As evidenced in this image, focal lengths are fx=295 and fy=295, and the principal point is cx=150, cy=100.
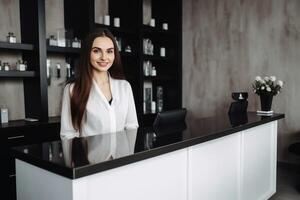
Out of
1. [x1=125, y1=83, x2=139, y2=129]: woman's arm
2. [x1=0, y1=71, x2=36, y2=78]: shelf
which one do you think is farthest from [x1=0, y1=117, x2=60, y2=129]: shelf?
[x1=125, y1=83, x2=139, y2=129]: woman's arm

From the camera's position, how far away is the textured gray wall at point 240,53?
13.0 ft

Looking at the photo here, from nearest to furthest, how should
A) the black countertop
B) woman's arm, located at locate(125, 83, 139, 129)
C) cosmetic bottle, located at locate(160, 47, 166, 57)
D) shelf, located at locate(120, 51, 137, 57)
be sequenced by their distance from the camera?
the black countertop → woman's arm, located at locate(125, 83, 139, 129) → shelf, located at locate(120, 51, 137, 57) → cosmetic bottle, located at locate(160, 47, 166, 57)

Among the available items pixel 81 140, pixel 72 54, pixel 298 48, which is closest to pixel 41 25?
pixel 72 54

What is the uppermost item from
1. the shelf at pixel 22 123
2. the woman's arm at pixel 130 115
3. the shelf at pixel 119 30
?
the shelf at pixel 119 30

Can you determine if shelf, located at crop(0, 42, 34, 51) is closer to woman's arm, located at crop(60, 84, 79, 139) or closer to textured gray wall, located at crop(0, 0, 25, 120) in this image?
textured gray wall, located at crop(0, 0, 25, 120)

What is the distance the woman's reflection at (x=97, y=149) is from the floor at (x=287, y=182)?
2.16 meters

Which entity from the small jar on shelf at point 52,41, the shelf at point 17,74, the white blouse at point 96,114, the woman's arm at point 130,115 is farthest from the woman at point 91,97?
the small jar on shelf at point 52,41

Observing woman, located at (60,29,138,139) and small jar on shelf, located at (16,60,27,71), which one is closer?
woman, located at (60,29,138,139)

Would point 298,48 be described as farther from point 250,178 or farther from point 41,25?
point 41,25

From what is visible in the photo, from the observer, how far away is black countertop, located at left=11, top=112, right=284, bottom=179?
3.70 feet

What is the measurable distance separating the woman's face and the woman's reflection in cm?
46

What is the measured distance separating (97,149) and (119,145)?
0.40 feet

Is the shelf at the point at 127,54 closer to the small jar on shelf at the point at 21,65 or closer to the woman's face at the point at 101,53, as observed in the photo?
the small jar on shelf at the point at 21,65

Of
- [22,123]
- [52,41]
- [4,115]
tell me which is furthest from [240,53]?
[4,115]
